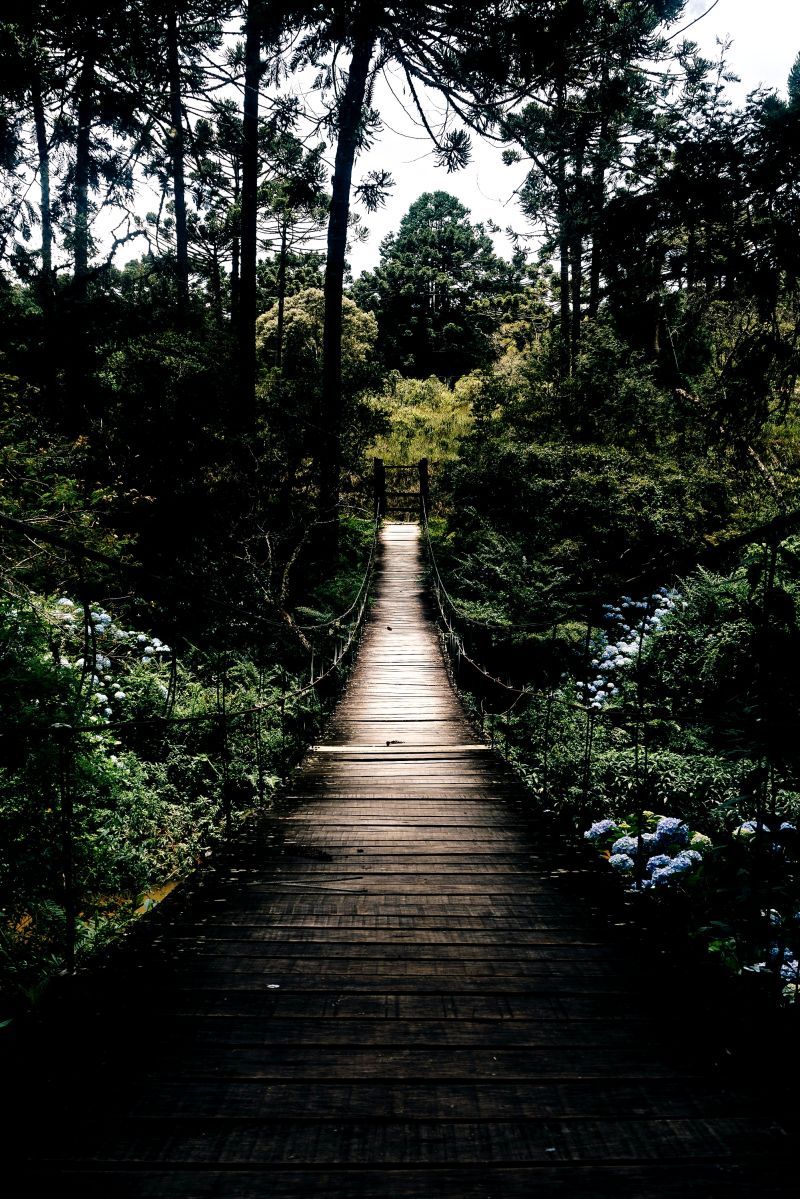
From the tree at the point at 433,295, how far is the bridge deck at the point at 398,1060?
33727 mm

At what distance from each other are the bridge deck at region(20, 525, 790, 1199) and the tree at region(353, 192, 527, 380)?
33727 millimetres

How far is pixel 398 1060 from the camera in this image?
184cm

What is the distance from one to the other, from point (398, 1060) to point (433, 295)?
39.2m

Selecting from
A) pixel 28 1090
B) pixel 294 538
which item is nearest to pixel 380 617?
pixel 294 538

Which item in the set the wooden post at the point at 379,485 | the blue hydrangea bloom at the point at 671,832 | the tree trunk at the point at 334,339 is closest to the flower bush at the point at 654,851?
the blue hydrangea bloom at the point at 671,832

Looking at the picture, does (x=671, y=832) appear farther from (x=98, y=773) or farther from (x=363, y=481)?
(x=363, y=481)

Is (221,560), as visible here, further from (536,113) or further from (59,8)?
(59,8)

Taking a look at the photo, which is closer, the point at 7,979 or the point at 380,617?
the point at 7,979

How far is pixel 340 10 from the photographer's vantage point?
10.9ft

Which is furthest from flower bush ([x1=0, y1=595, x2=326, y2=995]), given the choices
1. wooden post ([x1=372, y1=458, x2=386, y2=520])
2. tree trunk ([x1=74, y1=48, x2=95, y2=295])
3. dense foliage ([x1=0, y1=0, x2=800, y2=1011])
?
wooden post ([x1=372, y1=458, x2=386, y2=520])

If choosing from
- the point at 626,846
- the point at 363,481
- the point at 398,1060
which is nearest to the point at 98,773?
the point at 398,1060

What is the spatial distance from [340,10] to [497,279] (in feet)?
117

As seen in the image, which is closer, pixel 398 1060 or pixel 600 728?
pixel 398 1060

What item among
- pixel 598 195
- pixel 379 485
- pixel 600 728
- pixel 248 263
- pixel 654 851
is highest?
pixel 248 263
